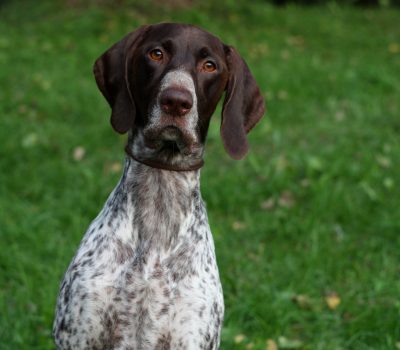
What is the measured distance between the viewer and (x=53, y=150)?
22.6ft

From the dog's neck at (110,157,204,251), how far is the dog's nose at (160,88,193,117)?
41 cm

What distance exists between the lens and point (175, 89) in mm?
2896

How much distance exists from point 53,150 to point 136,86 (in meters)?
3.84

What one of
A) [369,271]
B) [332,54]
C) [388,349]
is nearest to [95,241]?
[388,349]

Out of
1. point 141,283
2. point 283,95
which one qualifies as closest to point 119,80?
point 141,283

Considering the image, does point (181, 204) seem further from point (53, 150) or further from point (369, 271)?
point (53, 150)

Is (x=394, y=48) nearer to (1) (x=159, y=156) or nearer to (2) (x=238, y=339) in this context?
(2) (x=238, y=339)

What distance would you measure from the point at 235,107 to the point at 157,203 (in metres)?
0.51

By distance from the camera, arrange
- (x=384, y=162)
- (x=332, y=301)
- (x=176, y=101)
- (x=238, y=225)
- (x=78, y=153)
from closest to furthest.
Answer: (x=176, y=101) → (x=332, y=301) → (x=238, y=225) → (x=384, y=162) → (x=78, y=153)

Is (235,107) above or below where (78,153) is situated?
above

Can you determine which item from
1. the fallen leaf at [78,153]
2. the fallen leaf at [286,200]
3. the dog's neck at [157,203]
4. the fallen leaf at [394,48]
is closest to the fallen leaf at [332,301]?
the fallen leaf at [286,200]

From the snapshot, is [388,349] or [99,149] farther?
[99,149]

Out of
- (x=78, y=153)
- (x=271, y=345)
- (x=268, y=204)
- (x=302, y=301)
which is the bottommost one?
(x=271, y=345)

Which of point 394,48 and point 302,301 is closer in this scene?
point 302,301
